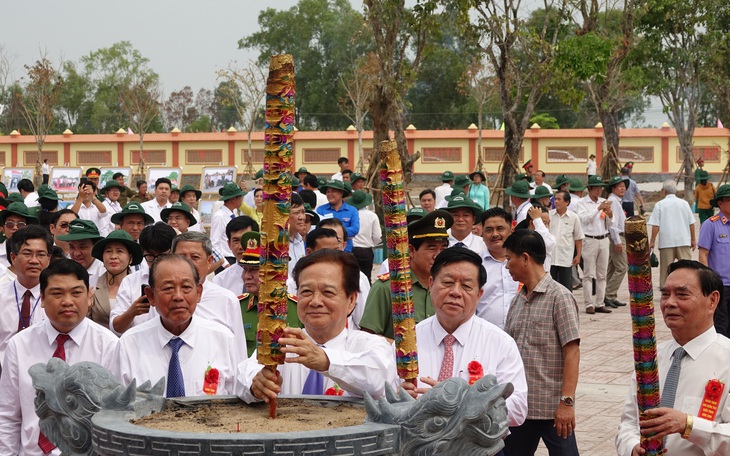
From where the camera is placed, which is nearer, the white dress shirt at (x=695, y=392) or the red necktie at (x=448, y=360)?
the white dress shirt at (x=695, y=392)

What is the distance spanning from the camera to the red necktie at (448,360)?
15.4ft

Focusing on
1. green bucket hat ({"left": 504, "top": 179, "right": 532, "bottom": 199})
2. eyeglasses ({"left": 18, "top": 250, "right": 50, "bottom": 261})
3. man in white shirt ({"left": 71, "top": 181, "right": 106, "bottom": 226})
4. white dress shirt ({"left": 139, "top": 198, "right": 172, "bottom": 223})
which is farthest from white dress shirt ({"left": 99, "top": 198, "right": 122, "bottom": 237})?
eyeglasses ({"left": 18, "top": 250, "right": 50, "bottom": 261})

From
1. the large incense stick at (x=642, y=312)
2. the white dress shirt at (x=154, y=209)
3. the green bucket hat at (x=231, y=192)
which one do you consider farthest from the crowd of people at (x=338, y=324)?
the white dress shirt at (x=154, y=209)

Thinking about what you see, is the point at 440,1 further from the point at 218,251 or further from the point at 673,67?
the point at 673,67

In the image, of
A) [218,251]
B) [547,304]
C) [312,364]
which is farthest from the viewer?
[218,251]

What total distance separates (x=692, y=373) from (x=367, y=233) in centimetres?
939

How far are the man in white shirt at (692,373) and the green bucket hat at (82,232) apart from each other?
4437mm

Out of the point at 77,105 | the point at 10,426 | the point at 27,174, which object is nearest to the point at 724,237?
the point at 10,426

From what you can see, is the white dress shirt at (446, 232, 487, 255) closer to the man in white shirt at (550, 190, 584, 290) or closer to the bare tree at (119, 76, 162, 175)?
the man in white shirt at (550, 190, 584, 290)

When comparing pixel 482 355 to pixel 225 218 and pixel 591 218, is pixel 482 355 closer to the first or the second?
pixel 225 218

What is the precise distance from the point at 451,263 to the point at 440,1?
54.4 ft

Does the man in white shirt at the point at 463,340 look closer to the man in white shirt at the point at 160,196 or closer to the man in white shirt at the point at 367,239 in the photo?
the man in white shirt at the point at 367,239

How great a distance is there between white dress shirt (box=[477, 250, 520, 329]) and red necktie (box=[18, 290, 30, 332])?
3.01 meters

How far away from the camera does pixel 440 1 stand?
2069 centimetres
